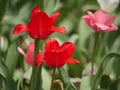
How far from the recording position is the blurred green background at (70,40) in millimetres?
1628

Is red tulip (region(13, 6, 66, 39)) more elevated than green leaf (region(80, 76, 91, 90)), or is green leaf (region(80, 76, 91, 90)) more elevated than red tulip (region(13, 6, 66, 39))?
red tulip (region(13, 6, 66, 39))

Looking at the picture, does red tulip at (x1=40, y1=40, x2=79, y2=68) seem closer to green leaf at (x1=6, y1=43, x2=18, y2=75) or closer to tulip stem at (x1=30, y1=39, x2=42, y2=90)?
tulip stem at (x1=30, y1=39, x2=42, y2=90)

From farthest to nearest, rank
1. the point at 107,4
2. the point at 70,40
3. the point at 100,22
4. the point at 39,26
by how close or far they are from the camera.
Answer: the point at 70,40 < the point at 107,4 < the point at 100,22 < the point at 39,26

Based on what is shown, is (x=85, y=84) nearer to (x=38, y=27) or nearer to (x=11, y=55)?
(x=11, y=55)

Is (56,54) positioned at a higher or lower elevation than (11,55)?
lower

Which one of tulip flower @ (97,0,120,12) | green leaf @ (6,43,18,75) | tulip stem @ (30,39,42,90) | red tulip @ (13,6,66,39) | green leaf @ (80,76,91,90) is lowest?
tulip stem @ (30,39,42,90)

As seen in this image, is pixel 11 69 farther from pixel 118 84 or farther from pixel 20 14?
pixel 20 14

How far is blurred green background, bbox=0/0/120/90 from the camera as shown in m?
1.63

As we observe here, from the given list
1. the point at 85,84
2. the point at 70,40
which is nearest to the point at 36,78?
the point at 85,84

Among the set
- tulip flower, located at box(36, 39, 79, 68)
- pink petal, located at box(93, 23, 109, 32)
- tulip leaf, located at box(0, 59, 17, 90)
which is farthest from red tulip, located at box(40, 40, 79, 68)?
tulip leaf, located at box(0, 59, 17, 90)

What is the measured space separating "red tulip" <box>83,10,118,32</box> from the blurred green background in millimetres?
326

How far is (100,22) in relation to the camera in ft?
4.42

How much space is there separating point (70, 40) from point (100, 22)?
83 centimetres

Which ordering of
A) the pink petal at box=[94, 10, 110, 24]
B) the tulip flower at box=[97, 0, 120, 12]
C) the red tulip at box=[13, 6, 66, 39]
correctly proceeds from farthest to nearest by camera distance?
the tulip flower at box=[97, 0, 120, 12] → the pink petal at box=[94, 10, 110, 24] → the red tulip at box=[13, 6, 66, 39]
